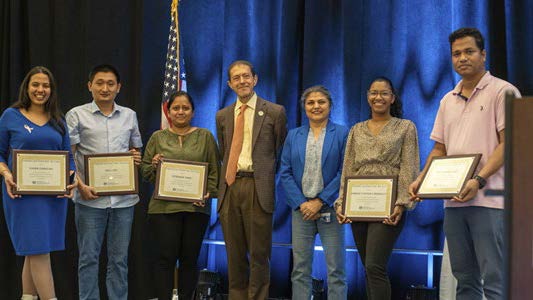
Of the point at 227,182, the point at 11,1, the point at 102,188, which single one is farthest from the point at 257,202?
the point at 11,1

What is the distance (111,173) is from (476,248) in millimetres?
2536

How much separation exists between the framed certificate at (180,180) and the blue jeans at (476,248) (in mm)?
1885

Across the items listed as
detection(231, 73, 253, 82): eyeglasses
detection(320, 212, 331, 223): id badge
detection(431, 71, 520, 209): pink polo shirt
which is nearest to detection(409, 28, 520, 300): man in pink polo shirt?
detection(431, 71, 520, 209): pink polo shirt

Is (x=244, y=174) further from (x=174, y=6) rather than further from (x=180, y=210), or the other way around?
(x=174, y=6)

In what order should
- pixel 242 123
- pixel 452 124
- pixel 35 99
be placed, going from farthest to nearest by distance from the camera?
1. pixel 242 123
2. pixel 35 99
3. pixel 452 124

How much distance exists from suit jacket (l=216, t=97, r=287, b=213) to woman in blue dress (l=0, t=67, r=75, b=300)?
1090 mm

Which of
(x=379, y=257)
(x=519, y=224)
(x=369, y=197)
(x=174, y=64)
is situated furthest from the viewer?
(x=174, y=64)

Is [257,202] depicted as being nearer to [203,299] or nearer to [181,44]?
[203,299]

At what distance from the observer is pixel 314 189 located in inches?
175

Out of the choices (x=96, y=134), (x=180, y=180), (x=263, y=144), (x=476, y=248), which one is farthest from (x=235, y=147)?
(x=476, y=248)

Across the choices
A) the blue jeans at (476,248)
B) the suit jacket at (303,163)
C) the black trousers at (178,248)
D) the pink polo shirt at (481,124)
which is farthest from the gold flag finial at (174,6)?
the blue jeans at (476,248)

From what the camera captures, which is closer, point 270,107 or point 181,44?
point 270,107

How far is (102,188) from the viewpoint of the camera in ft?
15.0

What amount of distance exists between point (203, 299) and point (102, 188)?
147cm
